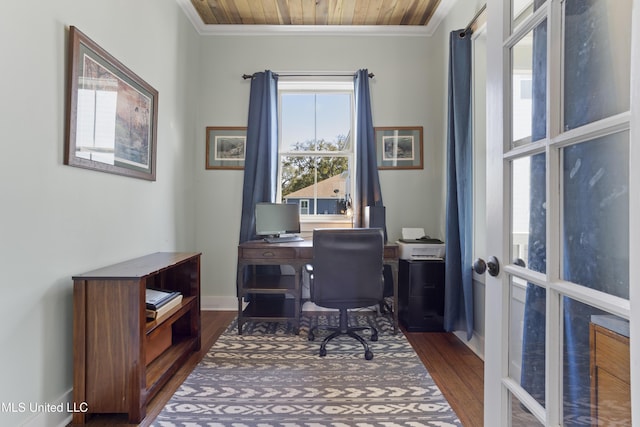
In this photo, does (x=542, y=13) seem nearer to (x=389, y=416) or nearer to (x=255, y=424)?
(x=389, y=416)

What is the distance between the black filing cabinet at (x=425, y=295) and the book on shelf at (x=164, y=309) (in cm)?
184

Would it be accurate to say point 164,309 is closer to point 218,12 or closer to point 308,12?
point 218,12

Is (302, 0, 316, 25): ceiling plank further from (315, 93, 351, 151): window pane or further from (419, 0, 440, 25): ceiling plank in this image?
(419, 0, 440, 25): ceiling plank

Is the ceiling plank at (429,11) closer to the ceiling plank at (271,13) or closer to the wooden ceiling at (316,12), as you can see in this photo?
the wooden ceiling at (316,12)

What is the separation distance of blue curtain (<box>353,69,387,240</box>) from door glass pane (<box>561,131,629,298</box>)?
2344 millimetres

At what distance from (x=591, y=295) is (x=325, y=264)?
166 cm

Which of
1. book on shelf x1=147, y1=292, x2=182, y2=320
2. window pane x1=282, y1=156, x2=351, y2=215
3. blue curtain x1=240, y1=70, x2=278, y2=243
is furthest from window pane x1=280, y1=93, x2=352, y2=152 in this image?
book on shelf x1=147, y1=292, x2=182, y2=320

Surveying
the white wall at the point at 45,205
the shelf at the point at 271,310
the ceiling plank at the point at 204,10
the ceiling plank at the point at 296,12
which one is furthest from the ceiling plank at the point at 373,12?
the shelf at the point at 271,310

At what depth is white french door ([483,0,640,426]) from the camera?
65 centimetres

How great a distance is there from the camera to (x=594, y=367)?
0.74 meters

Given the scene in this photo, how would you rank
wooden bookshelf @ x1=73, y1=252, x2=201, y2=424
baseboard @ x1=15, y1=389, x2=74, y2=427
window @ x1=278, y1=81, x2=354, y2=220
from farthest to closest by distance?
window @ x1=278, y1=81, x2=354, y2=220, wooden bookshelf @ x1=73, y1=252, x2=201, y2=424, baseboard @ x1=15, y1=389, x2=74, y2=427

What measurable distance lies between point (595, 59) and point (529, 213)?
0.42 m

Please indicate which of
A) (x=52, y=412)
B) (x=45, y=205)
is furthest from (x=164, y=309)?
(x=45, y=205)

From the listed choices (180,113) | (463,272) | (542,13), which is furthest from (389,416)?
A: (180,113)
